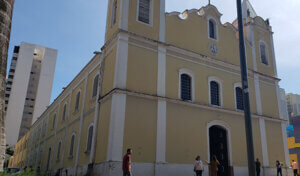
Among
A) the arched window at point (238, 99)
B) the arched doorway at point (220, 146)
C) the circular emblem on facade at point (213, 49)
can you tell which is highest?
the circular emblem on facade at point (213, 49)

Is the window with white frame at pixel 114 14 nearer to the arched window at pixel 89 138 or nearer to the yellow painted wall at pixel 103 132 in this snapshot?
the yellow painted wall at pixel 103 132

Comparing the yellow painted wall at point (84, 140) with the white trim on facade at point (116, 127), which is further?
the yellow painted wall at point (84, 140)

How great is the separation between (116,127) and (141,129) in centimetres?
140

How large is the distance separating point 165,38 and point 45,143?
2073 cm

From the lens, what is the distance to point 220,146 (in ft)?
57.7

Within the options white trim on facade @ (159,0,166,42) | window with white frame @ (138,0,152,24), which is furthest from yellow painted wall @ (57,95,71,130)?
white trim on facade @ (159,0,166,42)

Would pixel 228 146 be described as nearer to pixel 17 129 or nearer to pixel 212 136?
pixel 212 136

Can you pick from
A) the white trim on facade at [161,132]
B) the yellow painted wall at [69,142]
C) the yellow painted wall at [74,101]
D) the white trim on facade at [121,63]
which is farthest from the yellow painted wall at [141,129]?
the yellow painted wall at [74,101]

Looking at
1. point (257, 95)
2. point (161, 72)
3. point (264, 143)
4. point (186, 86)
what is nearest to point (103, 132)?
point (161, 72)

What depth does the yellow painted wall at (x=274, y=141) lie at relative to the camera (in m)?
19.3

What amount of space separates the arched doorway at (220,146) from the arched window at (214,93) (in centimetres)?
149

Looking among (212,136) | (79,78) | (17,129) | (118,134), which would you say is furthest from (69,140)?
(17,129)

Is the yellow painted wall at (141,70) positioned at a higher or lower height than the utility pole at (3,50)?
higher

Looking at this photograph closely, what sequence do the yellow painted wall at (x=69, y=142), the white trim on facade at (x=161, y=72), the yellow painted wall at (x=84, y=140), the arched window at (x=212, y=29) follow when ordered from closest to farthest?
the white trim on facade at (x=161, y=72)
the yellow painted wall at (x=84, y=140)
the arched window at (x=212, y=29)
the yellow painted wall at (x=69, y=142)
